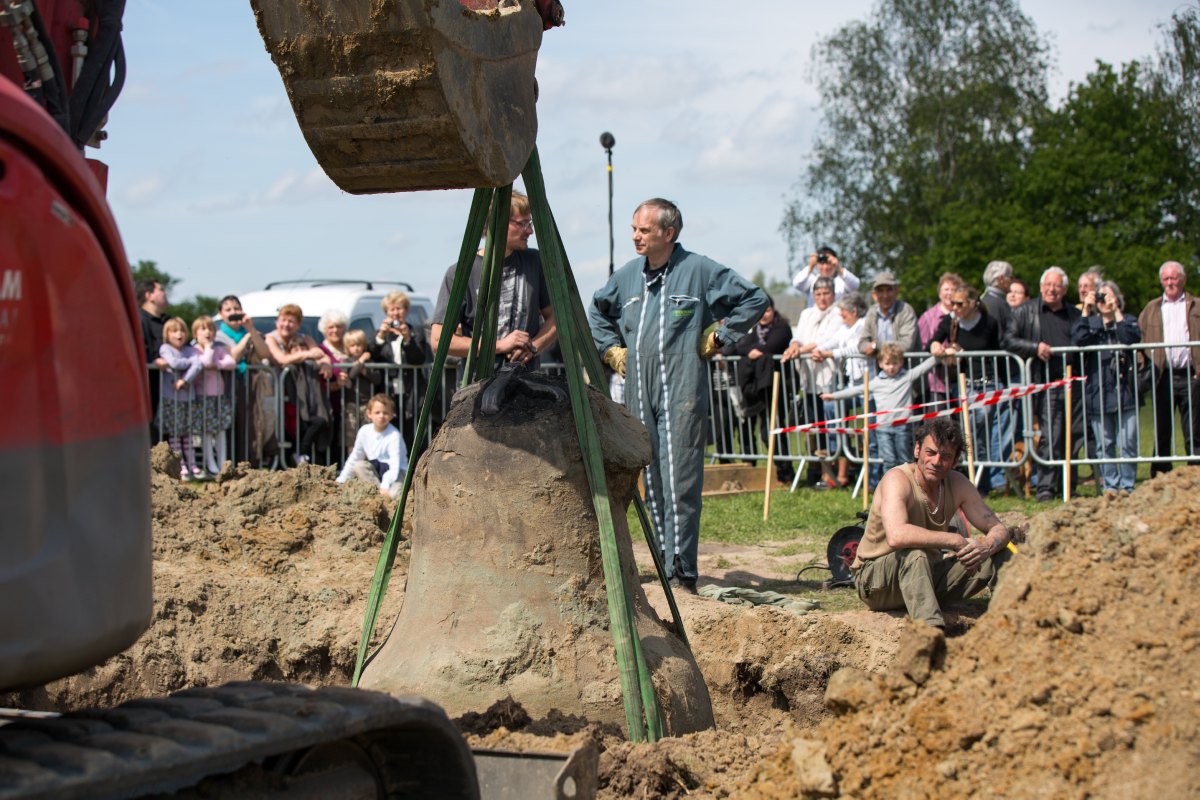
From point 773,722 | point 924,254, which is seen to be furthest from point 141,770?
point 924,254

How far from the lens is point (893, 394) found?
11.2m

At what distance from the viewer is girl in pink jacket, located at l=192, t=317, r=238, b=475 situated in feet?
37.9

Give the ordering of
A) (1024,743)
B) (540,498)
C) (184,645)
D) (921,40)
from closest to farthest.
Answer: (1024,743) → (540,498) → (184,645) → (921,40)

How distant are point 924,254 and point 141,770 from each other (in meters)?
44.0

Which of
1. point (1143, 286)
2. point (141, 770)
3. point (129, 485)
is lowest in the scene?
point (141, 770)

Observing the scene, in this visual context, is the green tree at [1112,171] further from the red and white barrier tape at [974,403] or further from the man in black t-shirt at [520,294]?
the man in black t-shirt at [520,294]

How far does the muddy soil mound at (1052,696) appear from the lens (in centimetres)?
321

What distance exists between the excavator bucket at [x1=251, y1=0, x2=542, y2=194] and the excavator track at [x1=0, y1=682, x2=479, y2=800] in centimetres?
185

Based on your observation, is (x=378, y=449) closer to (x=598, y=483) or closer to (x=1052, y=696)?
(x=598, y=483)

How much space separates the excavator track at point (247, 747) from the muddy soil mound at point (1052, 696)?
41.7 inches

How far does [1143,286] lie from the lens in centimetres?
3991

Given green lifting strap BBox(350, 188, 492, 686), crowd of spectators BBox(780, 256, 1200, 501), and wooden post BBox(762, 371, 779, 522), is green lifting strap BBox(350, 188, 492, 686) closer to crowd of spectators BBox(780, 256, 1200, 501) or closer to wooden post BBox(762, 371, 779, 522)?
wooden post BBox(762, 371, 779, 522)

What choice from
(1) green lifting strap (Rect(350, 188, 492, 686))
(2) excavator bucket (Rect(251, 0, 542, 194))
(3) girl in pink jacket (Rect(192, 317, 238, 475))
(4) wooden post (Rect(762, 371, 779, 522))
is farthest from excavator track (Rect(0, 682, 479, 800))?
(3) girl in pink jacket (Rect(192, 317, 238, 475))

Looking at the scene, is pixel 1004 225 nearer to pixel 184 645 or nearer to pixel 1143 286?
pixel 1143 286
